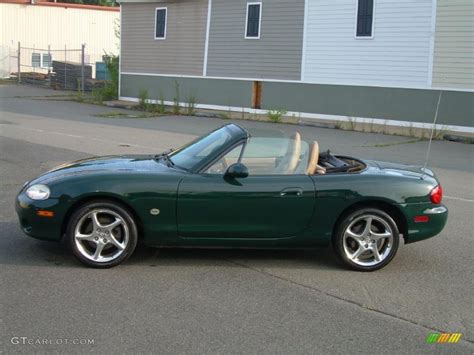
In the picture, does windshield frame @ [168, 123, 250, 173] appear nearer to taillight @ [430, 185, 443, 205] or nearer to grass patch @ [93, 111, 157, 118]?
taillight @ [430, 185, 443, 205]

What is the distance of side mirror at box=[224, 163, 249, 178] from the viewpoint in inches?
200

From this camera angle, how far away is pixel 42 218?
511 centimetres

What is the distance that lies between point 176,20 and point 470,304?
24198mm

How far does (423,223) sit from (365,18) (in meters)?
17.4

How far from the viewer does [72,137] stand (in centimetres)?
1455

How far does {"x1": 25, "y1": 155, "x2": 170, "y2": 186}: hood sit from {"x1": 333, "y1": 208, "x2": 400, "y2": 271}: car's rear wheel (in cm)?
170

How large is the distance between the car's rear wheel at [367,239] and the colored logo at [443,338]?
1338 mm

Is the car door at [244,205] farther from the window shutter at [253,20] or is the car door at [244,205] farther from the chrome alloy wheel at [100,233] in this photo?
the window shutter at [253,20]

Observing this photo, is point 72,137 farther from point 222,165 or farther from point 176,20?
point 176,20

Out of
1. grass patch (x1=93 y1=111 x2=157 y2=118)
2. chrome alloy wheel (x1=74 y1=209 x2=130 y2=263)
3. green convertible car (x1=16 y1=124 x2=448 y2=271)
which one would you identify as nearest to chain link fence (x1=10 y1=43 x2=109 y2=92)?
grass patch (x1=93 y1=111 x2=157 y2=118)

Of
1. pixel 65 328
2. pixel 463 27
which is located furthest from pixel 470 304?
pixel 463 27

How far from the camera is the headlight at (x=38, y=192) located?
5129mm

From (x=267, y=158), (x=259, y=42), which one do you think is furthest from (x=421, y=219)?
(x=259, y=42)

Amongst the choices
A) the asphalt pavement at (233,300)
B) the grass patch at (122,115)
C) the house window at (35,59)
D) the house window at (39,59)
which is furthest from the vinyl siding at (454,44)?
the house window at (35,59)
